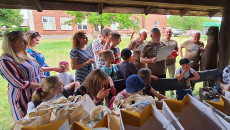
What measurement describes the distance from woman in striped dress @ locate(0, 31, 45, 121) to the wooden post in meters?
3.77

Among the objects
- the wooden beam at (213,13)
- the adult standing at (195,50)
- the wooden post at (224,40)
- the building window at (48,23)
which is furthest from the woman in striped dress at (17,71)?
the building window at (48,23)

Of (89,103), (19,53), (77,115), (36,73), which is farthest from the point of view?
(36,73)

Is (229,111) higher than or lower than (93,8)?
lower

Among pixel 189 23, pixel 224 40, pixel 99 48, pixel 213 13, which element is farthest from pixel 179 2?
pixel 189 23

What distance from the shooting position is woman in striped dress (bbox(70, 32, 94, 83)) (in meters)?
2.61

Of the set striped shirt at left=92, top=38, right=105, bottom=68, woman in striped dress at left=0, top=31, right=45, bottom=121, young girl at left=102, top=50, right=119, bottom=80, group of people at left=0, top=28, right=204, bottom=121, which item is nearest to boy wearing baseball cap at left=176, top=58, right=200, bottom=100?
group of people at left=0, top=28, right=204, bottom=121

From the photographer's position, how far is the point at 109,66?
252cm

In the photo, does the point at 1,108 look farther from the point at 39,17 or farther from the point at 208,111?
the point at 39,17

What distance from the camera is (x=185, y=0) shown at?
2631mm

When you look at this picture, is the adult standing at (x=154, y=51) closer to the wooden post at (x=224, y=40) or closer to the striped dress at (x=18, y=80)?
the wooden post at (x=224, y=40)

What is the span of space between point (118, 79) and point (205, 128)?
1887 millimetres

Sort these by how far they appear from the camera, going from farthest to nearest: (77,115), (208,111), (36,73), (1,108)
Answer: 1. (1,108)
2. (36,73)
3. (77,115)
4. (208,111)

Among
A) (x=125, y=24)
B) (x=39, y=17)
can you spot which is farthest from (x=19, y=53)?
(x=39, y=17)

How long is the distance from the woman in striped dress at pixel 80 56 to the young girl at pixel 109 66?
329 millimetres
